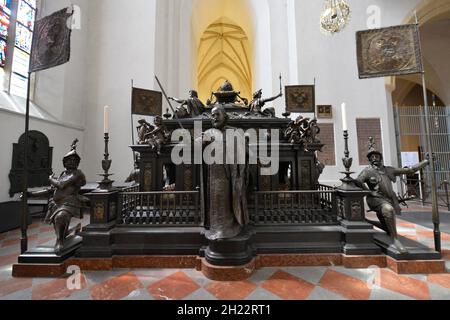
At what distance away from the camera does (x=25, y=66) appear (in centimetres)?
520

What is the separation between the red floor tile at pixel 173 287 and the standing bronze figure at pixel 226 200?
1.43 ft

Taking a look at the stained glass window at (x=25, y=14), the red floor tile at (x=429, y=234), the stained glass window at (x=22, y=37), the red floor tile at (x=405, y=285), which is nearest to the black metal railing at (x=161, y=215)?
the red floor tile at (x=405, y=285)

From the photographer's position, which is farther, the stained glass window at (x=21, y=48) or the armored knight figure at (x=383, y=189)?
the stained glass window at (x=21, y=48)

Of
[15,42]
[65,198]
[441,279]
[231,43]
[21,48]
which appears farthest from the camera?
[231,43]

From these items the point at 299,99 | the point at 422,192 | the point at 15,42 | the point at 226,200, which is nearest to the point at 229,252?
the point at 226,200

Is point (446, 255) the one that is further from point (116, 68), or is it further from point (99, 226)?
point (116, 68)

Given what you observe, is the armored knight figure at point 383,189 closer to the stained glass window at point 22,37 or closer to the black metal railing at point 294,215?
the black metal railing at point 294,215

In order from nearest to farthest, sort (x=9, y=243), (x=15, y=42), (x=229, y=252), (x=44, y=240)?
(x=229, y=252) → (x=9, y=243) → (x=44, y=240) → (x=15, y=42)

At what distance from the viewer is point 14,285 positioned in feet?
6.02

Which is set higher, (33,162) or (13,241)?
(33,162)

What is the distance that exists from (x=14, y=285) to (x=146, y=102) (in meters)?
4.71

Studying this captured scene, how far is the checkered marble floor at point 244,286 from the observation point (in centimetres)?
166

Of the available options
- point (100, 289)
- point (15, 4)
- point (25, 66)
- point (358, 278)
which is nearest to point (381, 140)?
point (358, 278)

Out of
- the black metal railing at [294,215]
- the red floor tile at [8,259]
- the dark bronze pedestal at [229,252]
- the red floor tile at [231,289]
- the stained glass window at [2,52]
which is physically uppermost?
the stained glass window at [2,52]
